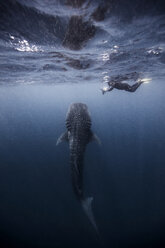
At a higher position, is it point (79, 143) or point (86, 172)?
point (79, 143)

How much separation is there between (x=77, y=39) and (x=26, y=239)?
1263cm

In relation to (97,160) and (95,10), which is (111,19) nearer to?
(95,10)

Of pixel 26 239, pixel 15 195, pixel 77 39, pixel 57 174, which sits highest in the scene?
pixel 77 39

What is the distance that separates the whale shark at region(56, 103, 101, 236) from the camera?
668cm

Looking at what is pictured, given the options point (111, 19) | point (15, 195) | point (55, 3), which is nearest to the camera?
point (55, 3)

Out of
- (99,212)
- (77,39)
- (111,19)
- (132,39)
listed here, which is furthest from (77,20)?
(99,212)

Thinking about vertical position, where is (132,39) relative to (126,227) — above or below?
above

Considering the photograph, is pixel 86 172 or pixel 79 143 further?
pixel 86 172

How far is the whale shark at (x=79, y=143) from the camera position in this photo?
668 cm

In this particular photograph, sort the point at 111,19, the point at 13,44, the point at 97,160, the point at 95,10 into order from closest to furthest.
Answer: the point at 95,10, the point at 111,19, the point at 13,44, the point at 97,160

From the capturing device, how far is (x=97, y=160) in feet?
51.5

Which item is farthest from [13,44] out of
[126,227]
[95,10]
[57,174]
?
[126,227]

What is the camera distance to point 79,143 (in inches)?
289

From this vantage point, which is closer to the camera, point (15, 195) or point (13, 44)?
point (13, 44)
